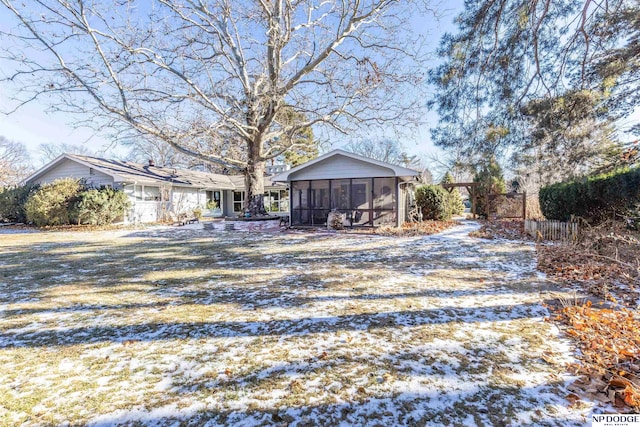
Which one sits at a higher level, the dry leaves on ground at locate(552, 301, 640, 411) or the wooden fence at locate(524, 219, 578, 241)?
the wooden fence at locate(524, 219, 578, 241)

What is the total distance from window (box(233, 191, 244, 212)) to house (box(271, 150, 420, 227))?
36.2 ft

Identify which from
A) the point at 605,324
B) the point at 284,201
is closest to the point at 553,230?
the point at 605,324

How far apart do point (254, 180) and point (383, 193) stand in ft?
23.9

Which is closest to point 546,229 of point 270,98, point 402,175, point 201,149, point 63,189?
point 402,175

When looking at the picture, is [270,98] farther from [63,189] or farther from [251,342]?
[251,342]

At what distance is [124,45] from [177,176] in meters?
10.7

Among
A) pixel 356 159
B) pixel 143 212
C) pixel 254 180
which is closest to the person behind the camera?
pixel 356 159

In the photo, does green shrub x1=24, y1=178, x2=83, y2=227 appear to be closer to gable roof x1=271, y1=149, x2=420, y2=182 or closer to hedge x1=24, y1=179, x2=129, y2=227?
hedge x1=24, y1=179, x2=129, y2=227

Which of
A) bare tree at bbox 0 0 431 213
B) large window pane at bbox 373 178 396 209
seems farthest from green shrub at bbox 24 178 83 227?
large window pane at bbox 373 178 396 209

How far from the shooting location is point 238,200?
24.0 meters

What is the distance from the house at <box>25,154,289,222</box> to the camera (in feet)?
53.9

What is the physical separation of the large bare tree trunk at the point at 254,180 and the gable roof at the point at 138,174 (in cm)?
581

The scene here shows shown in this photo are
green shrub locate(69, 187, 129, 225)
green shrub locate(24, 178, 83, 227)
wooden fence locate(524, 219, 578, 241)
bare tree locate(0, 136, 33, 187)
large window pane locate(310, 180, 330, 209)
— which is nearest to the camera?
wooden fence locate(524, 219, 578, 241)

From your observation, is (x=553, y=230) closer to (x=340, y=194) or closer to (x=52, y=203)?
(x=340, y=194)
